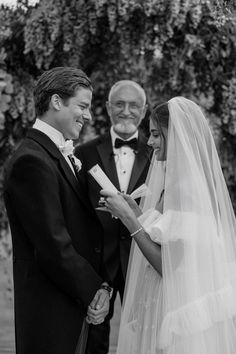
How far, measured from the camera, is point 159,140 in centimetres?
327

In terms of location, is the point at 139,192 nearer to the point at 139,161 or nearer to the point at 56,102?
the point at 56,102

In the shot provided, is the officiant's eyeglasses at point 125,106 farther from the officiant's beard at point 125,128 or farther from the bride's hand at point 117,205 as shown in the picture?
the bride's hand at point 117,205

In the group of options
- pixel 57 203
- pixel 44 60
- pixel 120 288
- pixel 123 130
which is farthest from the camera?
pixel 44 60

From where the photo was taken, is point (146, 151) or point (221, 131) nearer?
point (146, 151)

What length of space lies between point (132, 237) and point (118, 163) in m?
1.58

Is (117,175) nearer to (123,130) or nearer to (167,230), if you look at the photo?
(123,130)

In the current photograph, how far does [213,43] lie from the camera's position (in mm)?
5336

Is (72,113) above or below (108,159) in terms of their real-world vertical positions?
above

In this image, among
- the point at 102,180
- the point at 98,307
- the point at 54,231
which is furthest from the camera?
the point at 102,180

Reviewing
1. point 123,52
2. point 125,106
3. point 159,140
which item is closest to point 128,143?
point 125,106

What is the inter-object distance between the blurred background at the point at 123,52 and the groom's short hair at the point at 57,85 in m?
2.01

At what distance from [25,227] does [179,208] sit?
25.1 inches

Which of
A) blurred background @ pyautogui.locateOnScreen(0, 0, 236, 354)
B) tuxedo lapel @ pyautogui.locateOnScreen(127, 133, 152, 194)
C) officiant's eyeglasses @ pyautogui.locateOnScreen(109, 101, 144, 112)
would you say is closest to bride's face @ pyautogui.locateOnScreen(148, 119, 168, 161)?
→ tuxedo lapel @ pyautogui.locateOnScreen(127, 133, 152, 194)

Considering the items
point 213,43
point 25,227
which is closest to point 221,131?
point 213,43
